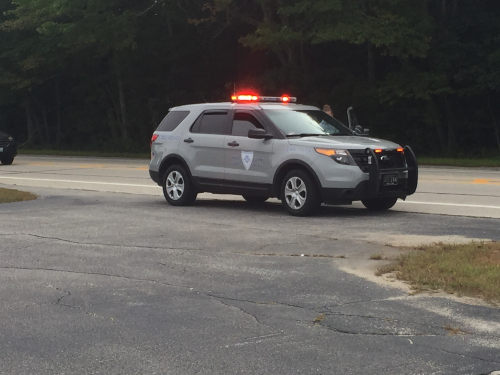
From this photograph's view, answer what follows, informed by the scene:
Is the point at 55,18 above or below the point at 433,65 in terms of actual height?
above

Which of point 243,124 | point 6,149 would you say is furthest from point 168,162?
point 6,149

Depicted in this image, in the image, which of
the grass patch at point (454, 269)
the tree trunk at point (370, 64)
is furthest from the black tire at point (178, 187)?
the tree trunk at point (370, 64)

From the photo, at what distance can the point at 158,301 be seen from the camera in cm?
708

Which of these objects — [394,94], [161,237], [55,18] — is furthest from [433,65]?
[161,237]

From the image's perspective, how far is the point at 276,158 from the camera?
43.5 ft

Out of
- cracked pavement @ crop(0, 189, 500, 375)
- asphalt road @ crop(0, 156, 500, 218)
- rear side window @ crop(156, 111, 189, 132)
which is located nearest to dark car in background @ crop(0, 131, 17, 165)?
asphalt road @ crop(0, 156, 500, 218)

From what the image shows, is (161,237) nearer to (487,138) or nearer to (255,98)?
(255,98)

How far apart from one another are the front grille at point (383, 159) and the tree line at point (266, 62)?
18.9 meters

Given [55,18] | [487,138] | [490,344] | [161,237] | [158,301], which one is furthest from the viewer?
[55,18]

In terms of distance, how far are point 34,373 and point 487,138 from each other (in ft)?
109

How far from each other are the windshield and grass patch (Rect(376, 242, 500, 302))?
4640 mm

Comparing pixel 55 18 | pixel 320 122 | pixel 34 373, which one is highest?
pixel 55 18

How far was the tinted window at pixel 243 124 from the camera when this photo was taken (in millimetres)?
13946

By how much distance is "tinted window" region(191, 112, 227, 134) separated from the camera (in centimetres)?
1442
